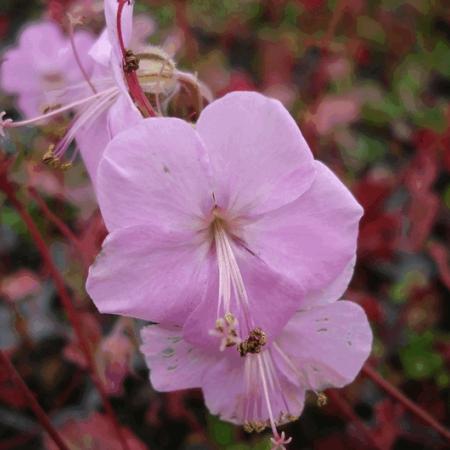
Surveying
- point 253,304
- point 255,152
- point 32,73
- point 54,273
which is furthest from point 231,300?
point 32,73

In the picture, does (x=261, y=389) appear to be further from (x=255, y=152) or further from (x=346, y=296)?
(x=346, y=296)

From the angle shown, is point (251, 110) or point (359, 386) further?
point (359, 386)

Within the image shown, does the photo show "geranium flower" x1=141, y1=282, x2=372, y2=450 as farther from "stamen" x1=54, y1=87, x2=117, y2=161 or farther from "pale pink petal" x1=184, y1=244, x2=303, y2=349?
"stamen" x1=54, y1=87, x2=117, y2=161

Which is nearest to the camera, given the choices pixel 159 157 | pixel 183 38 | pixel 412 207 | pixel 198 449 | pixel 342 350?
pixel 159 157

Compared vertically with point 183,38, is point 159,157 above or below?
above

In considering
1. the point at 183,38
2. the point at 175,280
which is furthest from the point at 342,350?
the point at 183,38

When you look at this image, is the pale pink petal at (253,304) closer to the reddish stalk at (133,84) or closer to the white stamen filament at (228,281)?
the white stamen filament at (228,281)

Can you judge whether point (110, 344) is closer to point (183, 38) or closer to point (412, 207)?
point (412, 207)
